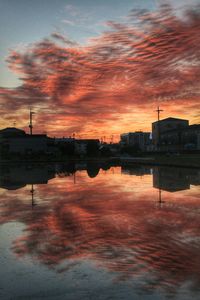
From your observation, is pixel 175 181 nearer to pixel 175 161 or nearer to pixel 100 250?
pixel 100 250

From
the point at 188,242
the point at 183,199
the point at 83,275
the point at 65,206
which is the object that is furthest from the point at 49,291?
the point at 183,199

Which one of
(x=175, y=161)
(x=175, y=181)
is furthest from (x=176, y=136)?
(x=175, y=181)

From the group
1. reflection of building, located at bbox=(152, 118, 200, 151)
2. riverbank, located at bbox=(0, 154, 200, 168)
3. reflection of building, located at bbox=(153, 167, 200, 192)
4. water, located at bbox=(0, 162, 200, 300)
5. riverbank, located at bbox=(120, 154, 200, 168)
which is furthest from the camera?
reflection of building, located at bbox=(152, 118, 200, 151)

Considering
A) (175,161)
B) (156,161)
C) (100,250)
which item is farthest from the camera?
(156,161)

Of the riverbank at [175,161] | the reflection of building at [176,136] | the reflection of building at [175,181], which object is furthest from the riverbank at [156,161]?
the reflection of building at [176,136]

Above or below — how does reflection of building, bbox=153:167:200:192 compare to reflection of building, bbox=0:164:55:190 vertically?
above

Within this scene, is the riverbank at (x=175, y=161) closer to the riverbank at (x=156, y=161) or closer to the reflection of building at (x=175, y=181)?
the riverbank at (x=156, y=161)

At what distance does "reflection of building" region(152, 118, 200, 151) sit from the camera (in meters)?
117

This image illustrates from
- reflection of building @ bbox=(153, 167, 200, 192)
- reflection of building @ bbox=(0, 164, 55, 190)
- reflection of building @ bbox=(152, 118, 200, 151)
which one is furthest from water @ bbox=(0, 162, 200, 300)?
reflection of building @ bbox=(152, 118, 200, 151)

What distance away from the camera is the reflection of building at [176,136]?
11656 cm

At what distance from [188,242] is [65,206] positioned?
7365 mm

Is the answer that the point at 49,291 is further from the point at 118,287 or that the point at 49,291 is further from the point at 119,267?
the point at 119,267

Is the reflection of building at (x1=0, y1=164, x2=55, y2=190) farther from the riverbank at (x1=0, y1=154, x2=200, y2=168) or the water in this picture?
the riverbank at (x1=0, y1=154, x2=200, y2=168)

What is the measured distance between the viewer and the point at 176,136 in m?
132
